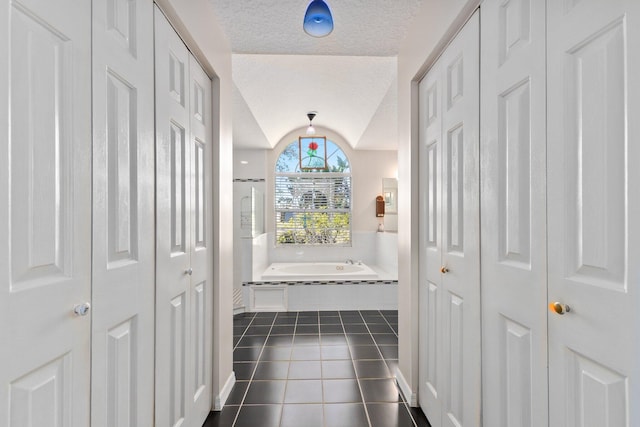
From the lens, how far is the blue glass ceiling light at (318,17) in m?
1.63

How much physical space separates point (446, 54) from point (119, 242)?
1.65 m

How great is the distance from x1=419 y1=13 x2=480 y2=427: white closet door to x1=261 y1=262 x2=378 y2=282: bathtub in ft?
7.91

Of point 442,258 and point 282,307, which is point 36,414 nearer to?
point 442,258

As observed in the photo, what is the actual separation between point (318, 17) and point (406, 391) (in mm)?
2218

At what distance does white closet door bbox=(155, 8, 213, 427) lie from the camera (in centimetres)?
140

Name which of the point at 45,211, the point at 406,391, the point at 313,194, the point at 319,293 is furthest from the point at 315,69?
the point at 45,211

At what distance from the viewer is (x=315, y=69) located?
11.3 feet

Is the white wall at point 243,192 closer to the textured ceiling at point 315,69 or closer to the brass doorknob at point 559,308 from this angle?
the textured ceiling at point 315,69

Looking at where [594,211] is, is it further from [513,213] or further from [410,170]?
[410,170]

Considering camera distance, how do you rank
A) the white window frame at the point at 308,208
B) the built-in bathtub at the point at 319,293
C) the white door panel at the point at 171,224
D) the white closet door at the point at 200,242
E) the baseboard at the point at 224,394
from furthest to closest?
1. the white window frame at the point at 308,208
2. the built-in bathtub at the point at 319,293
3. the baseboard at the point at 224,394
4. the white closet door at the point at 200,242
5. the white door panel at the point at 171,224

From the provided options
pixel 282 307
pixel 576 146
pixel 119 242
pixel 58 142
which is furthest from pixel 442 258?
pixel 282 307

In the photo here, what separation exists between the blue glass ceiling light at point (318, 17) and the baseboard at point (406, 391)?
213cm

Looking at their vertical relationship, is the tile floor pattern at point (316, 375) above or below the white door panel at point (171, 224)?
below

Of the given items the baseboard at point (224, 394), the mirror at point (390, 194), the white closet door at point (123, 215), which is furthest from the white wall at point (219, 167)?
the mirror at point (390, 194)
